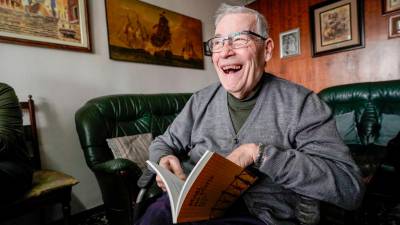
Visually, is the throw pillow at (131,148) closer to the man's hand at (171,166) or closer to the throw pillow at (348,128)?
the man's hand at (171,166)

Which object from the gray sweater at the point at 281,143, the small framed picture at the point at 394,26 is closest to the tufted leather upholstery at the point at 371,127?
the small framed picture at the point at 394,26

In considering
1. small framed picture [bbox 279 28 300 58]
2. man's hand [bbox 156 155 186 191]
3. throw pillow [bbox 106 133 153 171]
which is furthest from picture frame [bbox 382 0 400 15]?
man's hand [bbox 156 155 186 191]

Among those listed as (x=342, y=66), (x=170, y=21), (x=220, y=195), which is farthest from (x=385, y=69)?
(x=220, y=195)

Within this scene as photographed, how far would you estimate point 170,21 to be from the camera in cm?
287

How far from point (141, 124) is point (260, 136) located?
152 centimetres

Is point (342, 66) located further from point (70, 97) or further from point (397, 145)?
point (70, 97)

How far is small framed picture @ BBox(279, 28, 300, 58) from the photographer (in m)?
3.42

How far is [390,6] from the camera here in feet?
8.65

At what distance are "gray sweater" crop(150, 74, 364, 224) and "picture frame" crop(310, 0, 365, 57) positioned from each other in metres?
2.62

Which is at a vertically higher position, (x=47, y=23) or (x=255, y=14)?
(x=47, y=23)

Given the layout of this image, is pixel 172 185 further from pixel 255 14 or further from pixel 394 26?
pixel 394 26

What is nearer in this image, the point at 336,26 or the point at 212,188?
the point at 212,188

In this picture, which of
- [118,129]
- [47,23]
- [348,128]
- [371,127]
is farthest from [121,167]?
[371,127]

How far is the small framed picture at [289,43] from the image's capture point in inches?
135
